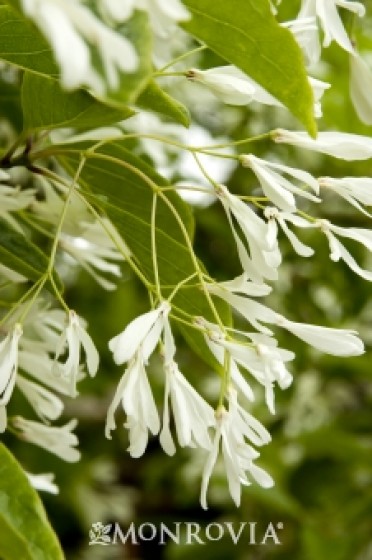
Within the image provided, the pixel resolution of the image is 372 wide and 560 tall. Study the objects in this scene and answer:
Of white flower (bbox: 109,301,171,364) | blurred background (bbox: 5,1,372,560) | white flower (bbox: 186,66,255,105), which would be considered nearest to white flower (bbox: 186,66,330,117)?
white flower (bbox: 186,66,255,105)

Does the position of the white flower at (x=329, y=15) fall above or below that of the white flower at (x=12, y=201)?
above

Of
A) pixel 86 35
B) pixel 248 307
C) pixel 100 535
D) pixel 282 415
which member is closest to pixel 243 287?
pixel 248 307

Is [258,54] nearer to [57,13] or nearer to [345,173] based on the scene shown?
[57,13]

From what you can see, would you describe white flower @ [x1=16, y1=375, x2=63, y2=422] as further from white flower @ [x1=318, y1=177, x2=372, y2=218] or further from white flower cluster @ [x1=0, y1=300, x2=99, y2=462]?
white flower @ [x1=318, y1=177, x2=372, y2=218]

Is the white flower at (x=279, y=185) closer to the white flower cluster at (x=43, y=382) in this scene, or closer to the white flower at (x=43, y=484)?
the white flower cluster at (x=43, y=382)

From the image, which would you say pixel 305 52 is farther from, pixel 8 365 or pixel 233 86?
pixel 8 365

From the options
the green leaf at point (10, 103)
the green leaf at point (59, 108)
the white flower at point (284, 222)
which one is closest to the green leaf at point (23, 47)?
the green leaf at point (59, 108)
